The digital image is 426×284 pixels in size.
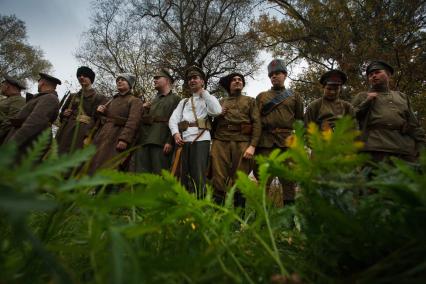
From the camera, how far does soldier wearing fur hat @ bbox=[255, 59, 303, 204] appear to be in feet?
12.8

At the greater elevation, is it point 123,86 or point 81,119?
point 123,86

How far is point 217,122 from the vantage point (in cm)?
424

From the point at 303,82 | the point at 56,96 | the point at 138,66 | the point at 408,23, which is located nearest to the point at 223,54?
the point at 138,66

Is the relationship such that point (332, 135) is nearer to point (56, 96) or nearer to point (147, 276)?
point (147, 276)

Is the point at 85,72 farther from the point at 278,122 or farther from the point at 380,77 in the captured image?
the point at 380,77

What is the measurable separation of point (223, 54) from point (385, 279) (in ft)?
72.7

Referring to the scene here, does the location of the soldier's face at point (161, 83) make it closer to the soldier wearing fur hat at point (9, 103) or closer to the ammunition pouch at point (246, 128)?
the ammunition pouch at point (246, 128)

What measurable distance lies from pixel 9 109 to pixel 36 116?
141 cm

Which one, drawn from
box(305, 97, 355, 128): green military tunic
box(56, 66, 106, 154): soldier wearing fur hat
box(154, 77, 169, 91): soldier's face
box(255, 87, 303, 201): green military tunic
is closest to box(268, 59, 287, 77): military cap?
box(255, 87, 303, 201): green military tunic

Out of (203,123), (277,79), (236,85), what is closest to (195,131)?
(203,123)

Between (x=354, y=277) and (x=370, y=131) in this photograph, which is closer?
(x=354, y=277)

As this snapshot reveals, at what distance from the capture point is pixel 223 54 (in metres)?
21.7

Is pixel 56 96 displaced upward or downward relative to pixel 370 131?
upward

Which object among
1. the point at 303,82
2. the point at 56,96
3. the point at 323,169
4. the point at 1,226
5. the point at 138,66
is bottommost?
the point at 1,226
